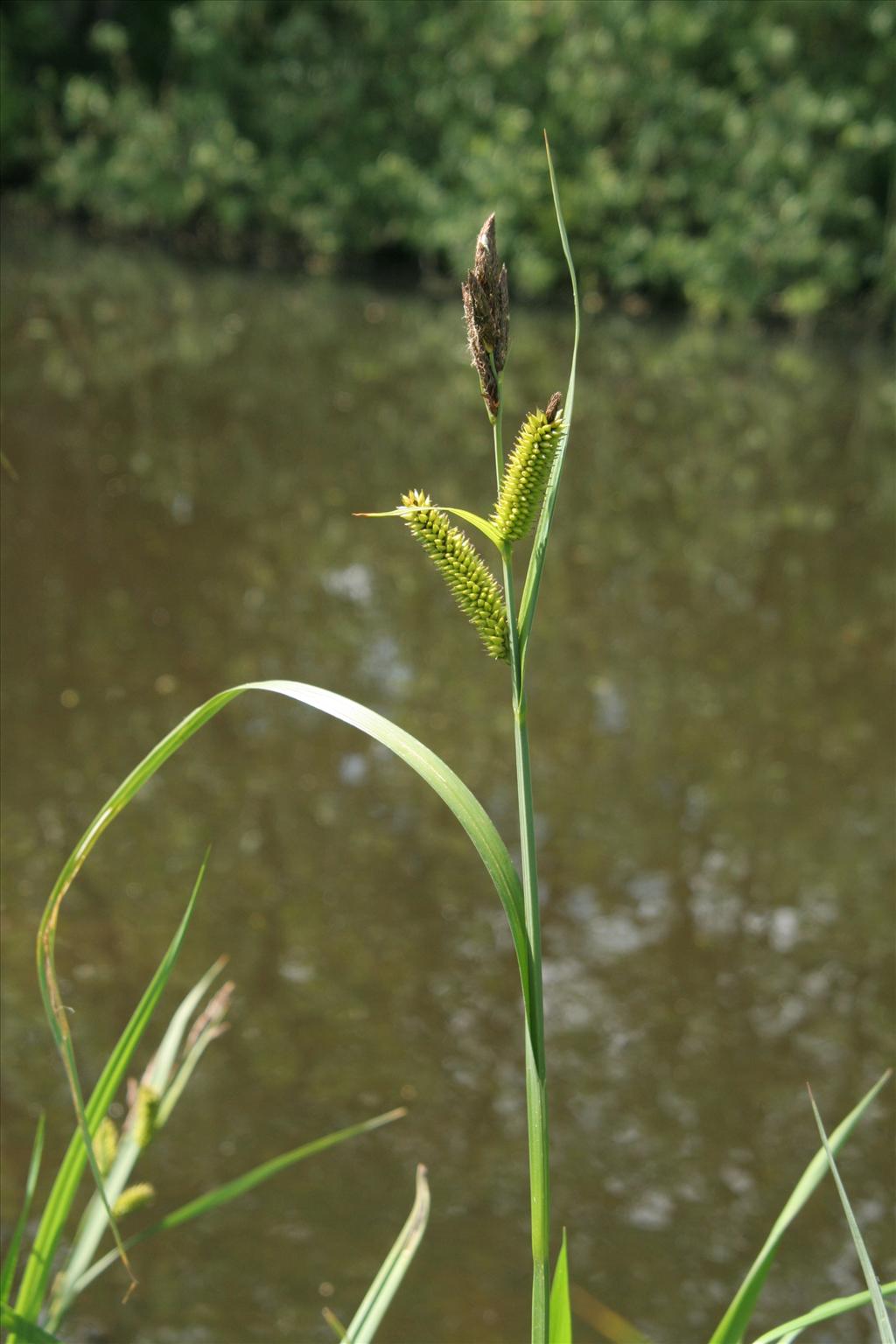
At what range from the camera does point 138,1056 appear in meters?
2.51

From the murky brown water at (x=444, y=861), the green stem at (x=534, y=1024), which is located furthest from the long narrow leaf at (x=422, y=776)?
the murky brown water at (x=444, y=861)

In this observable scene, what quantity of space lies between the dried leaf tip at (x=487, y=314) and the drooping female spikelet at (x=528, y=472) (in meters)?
0.03

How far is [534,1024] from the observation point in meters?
0.80

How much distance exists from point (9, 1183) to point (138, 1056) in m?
0.45

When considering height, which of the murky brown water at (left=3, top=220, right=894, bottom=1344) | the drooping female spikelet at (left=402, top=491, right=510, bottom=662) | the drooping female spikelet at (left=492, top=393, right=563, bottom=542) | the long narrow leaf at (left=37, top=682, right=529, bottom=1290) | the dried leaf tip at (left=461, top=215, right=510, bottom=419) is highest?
the murky brown water at (left=3, top=220, right=894, bottom=1344)

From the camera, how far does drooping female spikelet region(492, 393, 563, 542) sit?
760 millimetres

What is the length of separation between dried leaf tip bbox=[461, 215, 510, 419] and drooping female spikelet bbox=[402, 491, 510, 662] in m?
0.07

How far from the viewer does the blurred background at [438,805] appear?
2.21m

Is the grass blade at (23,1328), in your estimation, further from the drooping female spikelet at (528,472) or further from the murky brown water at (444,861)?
the murky brown water at (444,861)

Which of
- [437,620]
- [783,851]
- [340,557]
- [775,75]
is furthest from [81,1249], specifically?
[775,75]

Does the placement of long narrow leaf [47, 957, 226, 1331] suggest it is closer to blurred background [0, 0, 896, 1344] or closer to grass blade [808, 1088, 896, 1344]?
grass blade [808, 1088, 896, 1344]

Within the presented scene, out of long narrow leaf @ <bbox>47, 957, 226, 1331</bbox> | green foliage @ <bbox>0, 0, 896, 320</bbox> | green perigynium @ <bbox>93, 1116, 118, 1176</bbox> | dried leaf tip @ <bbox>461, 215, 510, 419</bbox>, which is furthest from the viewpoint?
green foliage @ <bbox>0, 0, 896, 320</bbox>

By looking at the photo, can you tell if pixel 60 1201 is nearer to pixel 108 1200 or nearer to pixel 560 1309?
pixel 108 1200

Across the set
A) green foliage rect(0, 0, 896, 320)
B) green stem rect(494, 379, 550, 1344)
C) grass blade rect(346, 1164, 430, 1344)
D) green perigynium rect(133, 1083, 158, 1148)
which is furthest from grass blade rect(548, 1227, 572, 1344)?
green foliage rect(0, 0, 896, 320)
